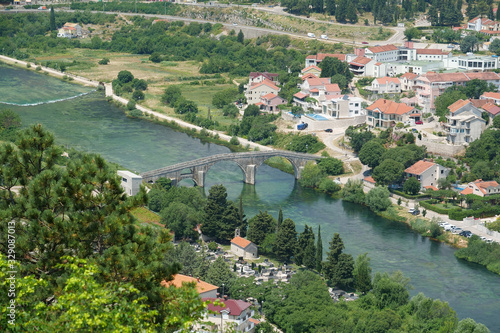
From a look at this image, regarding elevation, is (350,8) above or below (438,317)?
above

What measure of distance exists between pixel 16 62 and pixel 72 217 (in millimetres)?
94145

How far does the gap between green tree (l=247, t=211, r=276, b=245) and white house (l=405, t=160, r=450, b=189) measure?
16183 millimetres

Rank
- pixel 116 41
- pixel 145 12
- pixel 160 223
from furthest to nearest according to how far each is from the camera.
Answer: pixel 145 12 → pixel 116 41 → pixel 160 223

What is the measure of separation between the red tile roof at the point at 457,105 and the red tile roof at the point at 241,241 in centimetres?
2807

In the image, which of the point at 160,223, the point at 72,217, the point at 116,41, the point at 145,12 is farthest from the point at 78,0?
the point at 72,217

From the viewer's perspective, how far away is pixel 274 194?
61.0 metres

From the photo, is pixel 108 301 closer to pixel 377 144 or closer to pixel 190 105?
pixel 377 144

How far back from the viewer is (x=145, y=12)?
136000 mm

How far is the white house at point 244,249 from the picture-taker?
46156 millimetres

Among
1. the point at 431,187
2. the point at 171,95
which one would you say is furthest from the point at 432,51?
the point at 431,187

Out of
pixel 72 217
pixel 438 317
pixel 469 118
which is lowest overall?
pixel 438 317

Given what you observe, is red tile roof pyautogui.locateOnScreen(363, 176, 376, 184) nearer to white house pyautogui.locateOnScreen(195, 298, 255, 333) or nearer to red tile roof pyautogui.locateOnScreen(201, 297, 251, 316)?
red tile roof pyautogui.locateOnScreen(201, 297, 251, 316)

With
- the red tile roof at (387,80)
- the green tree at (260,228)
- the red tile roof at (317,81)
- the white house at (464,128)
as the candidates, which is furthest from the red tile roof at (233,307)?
the red tile roof at (387,80)

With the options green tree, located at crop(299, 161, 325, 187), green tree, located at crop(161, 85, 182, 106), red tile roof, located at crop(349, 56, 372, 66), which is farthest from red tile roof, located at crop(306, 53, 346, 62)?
green tree, located at crop(299, 161, 325, 187)
